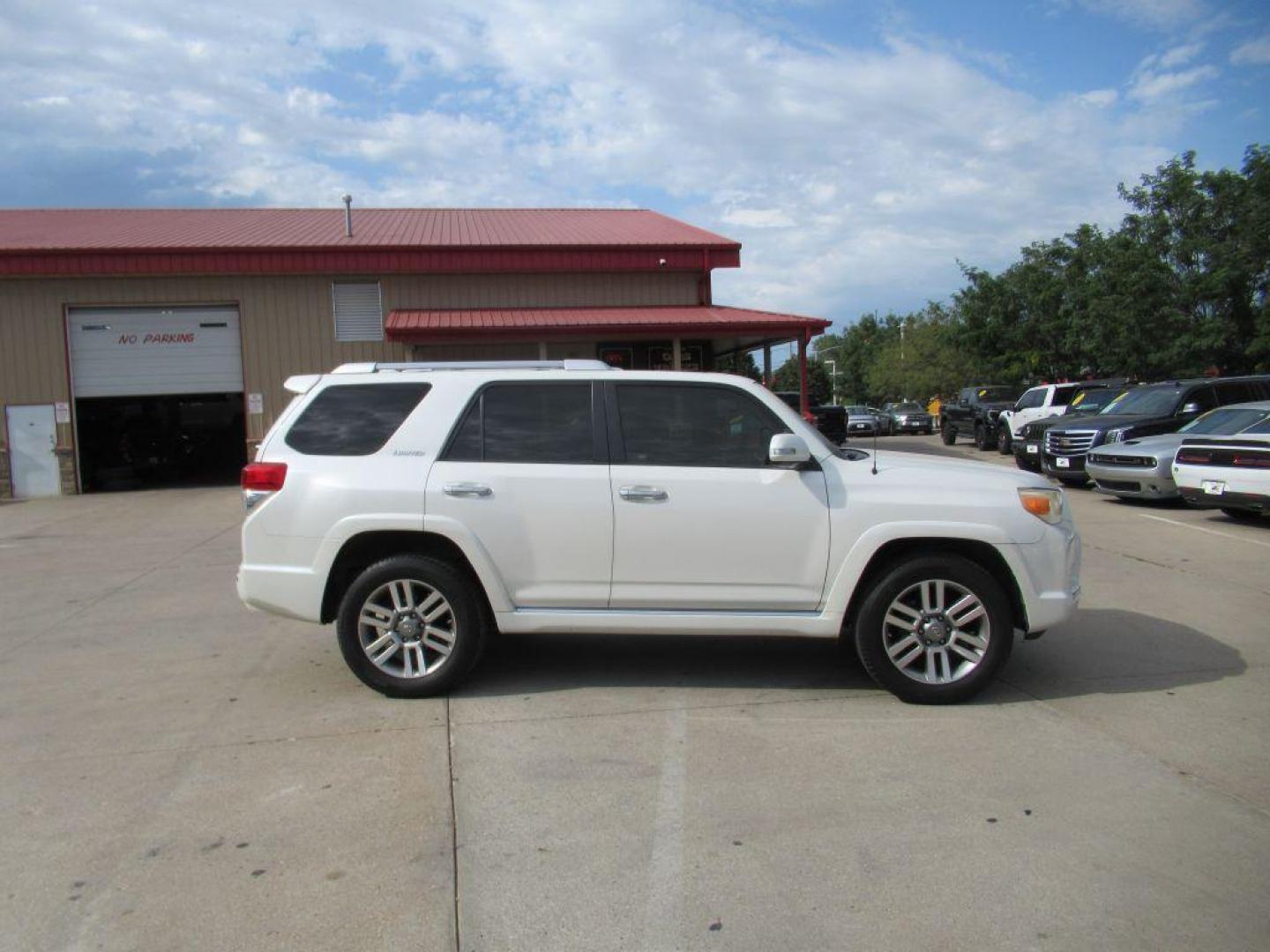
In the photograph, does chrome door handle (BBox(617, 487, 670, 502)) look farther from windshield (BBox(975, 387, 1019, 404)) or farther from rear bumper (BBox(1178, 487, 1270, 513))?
windshield (BBox(975, 387, 1019, 404))

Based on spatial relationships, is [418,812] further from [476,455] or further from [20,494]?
[20,494]

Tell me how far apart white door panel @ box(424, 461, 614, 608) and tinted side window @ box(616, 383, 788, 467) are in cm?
31

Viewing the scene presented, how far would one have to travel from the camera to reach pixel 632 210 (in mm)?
28766

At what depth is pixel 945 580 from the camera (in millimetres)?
5270

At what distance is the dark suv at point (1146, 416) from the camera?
16.1 m

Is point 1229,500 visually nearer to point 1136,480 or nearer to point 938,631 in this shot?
point 1136,480

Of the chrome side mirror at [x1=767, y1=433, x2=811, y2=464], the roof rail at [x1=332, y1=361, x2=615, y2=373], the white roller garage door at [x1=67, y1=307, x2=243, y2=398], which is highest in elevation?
the white roller garage door at [x1=67, y1=307, x2=243, y2=398]

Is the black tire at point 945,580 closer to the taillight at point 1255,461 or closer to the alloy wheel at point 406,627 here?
the alloy wheel at point 406,627

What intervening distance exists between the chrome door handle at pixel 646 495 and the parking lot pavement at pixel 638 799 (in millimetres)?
1106

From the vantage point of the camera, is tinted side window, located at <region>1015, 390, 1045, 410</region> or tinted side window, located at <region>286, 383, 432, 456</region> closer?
tinted side window, located at <region>286, 383, 432, 456</region>

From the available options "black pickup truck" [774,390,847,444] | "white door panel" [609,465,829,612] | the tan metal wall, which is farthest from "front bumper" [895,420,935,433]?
"white door panel" [609,465,829,612]

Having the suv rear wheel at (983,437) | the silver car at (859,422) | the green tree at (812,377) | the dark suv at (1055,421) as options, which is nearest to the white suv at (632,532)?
the dark suv at (1055,421)

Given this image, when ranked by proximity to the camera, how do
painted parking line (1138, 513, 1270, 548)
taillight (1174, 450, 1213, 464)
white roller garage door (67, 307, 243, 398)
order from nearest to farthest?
1. painted parking line (1138, 513, 1270, 548)
2. taillight (1174, 450, 1213, 464)
3. white roller garage door (67, 307, 243, 398)

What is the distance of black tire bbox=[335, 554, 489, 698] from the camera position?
5398 mm
